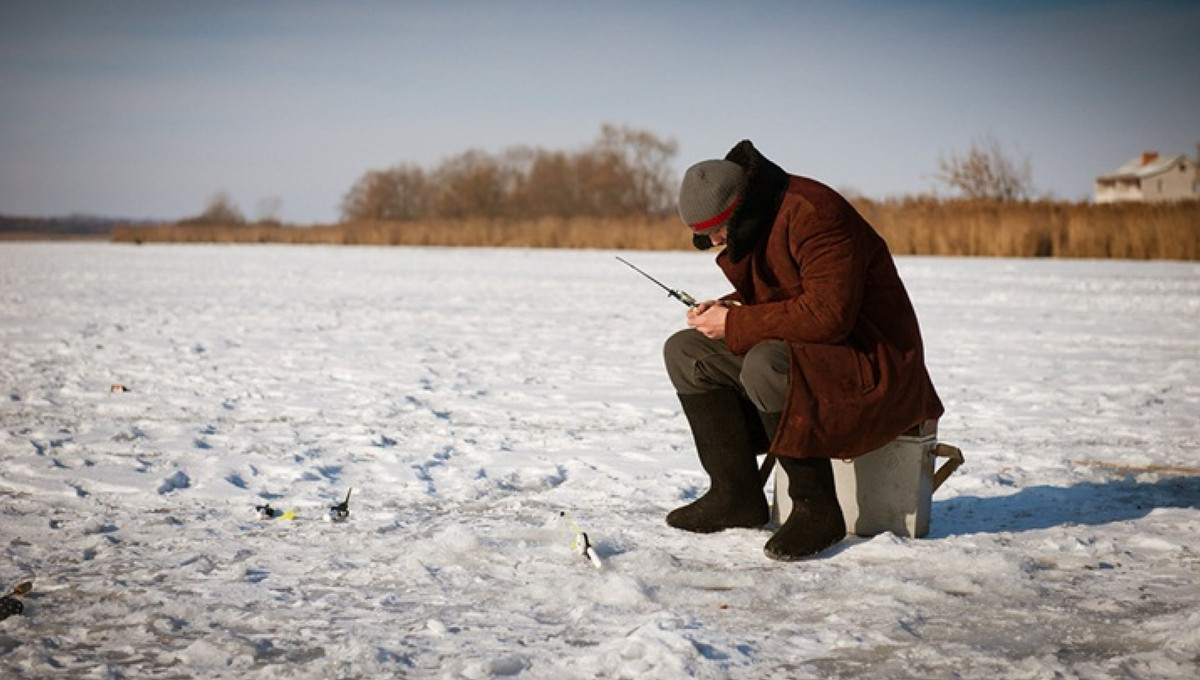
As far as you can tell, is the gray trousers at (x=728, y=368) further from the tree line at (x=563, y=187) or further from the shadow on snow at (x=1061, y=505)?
the tree line at (x=563, y=187)

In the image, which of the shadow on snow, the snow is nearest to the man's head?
the snow

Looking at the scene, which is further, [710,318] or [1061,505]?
[1061,505]

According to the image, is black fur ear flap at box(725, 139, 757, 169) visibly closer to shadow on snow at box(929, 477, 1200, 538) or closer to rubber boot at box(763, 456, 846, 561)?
rubber boot at box(763, 456, 846, 561)

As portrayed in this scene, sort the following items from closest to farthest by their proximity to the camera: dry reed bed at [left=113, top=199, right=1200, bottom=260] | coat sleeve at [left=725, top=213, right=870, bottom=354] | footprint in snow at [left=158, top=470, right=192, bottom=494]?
1. coat sleeve at [left=725, top=213, right=870, bottom=354]
2. footprint in snow at [left=158, top=470, right=192, bottom=494]
3. dry reed bed at [left=113, top=199, right=1200, bottom=260]

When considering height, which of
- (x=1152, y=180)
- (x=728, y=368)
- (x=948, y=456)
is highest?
(x=1152, y=180)

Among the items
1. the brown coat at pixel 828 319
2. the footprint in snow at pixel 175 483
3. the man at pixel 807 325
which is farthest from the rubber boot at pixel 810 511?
the footprint in snow at pixel 175 483

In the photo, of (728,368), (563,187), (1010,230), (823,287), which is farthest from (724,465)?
(563,187)

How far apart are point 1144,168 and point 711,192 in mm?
104393

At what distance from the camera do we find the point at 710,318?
140 inches

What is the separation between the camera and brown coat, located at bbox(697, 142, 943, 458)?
3.31m

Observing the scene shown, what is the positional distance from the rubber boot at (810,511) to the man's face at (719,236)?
27.5 inches

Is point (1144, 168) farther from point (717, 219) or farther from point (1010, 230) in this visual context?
point (717, 219)

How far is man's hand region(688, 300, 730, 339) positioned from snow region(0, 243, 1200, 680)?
0.69 m

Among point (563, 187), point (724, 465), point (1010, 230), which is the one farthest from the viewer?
point (563, 187)
